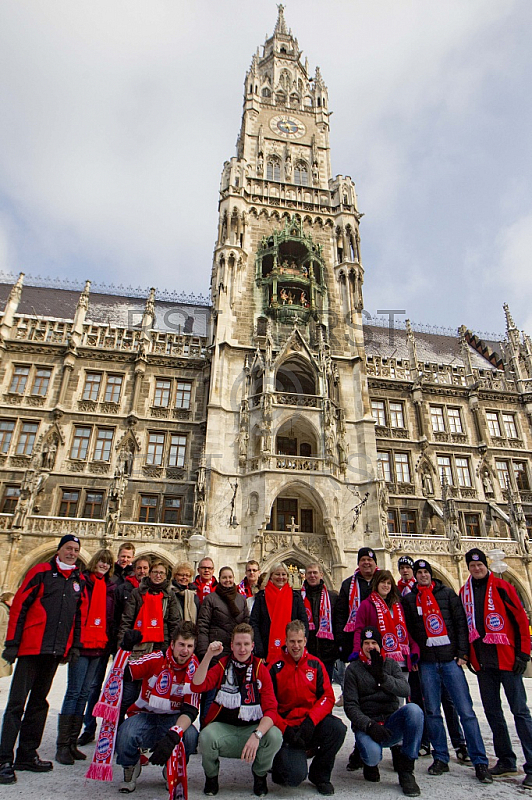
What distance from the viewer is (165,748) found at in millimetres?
4211

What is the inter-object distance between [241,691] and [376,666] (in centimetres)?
144

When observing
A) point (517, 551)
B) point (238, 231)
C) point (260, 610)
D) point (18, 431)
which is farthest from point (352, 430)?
point (260, 610)

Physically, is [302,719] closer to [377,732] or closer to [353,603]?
[377,732]

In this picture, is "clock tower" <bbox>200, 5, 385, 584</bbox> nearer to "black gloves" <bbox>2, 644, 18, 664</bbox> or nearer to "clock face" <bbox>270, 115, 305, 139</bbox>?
"clock face" <bbox>270, 115, 305, 139</bbox>

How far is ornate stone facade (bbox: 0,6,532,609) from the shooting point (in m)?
19.7

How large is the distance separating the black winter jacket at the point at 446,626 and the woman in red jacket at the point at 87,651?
3.62 metres

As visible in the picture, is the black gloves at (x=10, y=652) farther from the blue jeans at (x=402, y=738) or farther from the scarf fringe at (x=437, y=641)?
the scarf fringe at (x=437, y=641)

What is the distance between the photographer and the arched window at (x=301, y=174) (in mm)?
30766

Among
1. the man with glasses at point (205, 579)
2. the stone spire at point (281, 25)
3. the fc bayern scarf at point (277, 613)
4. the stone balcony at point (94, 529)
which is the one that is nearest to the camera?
the fc bayern scarf at point (277, 613)

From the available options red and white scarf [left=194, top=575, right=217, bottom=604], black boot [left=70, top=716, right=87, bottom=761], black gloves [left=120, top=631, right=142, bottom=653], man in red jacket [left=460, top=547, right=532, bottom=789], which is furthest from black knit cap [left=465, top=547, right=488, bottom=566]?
black boot [left=70, top=716, right=87, bottom=761]

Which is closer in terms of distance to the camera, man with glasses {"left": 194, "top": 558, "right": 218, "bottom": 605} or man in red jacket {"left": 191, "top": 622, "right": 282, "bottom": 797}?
man in red jacket {"left": 191, "top": 622, "right": 282, "bottom": 797}

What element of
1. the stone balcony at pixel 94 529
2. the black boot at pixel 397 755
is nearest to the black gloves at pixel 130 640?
the black boot at pixel 397 755

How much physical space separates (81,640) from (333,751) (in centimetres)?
292

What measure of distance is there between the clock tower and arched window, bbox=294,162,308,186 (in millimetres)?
66
